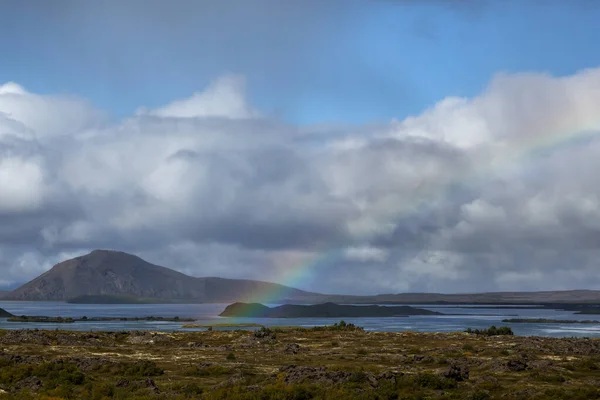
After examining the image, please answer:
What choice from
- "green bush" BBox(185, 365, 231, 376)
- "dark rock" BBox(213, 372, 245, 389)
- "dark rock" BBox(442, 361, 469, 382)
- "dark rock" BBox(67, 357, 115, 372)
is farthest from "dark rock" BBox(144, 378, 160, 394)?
"dark rock" BBox(442, 361, 469, 382)

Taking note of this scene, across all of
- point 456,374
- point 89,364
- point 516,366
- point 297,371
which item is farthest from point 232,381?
point 516,366

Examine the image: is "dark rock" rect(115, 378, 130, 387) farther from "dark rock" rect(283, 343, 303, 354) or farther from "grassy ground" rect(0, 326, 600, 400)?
"dark rock" rect(283, 343, 303, 354)

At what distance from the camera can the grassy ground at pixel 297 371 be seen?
153 feet

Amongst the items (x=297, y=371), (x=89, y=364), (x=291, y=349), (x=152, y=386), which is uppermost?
(x=297, y=371)

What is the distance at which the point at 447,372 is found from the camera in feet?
178

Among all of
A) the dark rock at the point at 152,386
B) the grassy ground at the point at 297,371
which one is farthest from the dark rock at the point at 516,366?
the dark rock at the point at 152,386

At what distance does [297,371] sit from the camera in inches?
2127

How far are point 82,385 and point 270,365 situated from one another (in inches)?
837

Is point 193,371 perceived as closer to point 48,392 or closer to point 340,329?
point 48,392

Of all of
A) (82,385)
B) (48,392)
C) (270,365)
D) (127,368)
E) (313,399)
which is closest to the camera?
(313,399)

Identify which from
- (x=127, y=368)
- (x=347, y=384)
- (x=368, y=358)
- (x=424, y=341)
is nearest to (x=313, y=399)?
(x=347, y=384)

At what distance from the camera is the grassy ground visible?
1836 inches

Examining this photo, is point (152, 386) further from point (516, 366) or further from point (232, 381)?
point (516, 366)

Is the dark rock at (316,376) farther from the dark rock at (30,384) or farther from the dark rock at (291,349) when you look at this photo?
the dark rock at (291,349)
